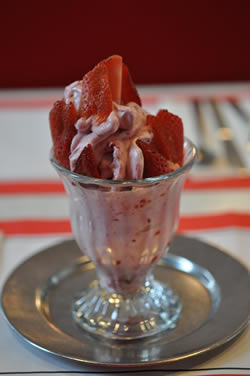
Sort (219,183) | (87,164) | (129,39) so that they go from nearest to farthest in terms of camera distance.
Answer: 1. (87,164)
2. (219,183)
3. (129,39)

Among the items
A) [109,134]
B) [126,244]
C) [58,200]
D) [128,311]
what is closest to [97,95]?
[109,134]

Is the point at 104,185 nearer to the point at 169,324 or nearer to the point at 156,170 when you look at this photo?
the point at 156,170

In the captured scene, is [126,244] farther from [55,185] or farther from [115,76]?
[55,185]

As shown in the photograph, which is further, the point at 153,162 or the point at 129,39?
the point at 129,39

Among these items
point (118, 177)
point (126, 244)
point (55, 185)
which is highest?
point (118, 177)

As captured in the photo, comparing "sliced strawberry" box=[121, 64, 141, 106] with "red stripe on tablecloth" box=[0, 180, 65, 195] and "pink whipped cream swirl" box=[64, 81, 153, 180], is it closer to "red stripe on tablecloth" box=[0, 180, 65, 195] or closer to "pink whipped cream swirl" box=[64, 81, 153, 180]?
"pink whipped cream swirl" box=[64, 81, 153, 180]

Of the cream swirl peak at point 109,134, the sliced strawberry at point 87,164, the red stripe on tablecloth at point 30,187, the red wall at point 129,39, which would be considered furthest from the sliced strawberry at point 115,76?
the red wall at point 129,39

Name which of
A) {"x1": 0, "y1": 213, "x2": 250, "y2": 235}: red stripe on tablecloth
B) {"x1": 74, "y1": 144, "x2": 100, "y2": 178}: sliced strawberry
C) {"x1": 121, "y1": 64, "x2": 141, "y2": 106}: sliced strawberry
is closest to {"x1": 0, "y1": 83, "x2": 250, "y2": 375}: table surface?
{"x1": 0, "y1": 213, "x2": 250, "y2": 235}: red stripe on tablecloth
